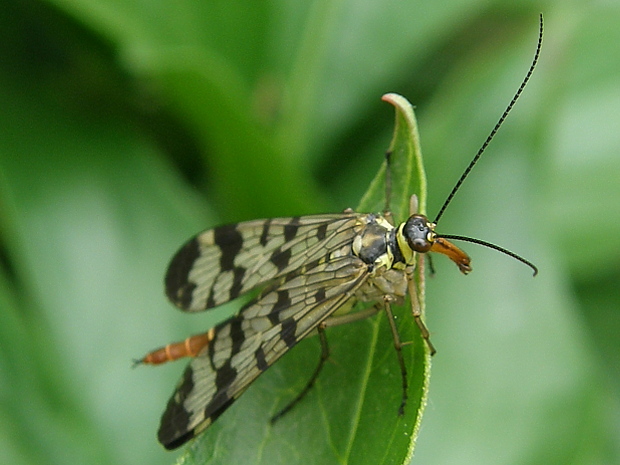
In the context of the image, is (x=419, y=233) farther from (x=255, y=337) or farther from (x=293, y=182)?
(x=293, y=182)

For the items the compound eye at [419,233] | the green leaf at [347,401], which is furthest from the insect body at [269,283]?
the green leaf at [347,401]

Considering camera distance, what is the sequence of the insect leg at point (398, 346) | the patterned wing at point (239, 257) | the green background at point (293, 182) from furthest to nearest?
the patterned wing at point (239, 257) → the green background at point (293, 182) → the insect leg at point (398, 346)

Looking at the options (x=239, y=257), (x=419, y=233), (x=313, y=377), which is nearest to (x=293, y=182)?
(x=239, y=257)

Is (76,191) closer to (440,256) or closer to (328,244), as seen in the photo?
(328,244)

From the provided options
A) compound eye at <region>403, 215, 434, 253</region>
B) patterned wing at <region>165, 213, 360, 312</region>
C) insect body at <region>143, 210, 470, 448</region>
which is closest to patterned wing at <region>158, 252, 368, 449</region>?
insect body at <region>143, 210, 470, 448</region>

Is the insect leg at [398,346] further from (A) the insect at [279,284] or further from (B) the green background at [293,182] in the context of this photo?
(B) the green background at [293,182]

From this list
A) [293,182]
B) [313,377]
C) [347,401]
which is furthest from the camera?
[293,182]
